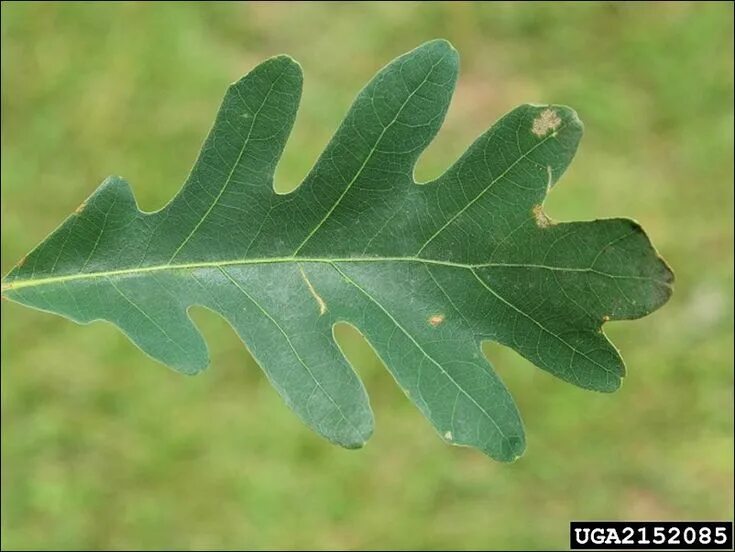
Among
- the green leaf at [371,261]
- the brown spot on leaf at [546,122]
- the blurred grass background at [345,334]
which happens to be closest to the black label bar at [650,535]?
the blurred grass background at [345,334]

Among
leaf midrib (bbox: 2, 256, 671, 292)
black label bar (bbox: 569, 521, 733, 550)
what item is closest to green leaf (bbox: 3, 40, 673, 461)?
leaf midrib (bbox: 2, 256, 671, 292)

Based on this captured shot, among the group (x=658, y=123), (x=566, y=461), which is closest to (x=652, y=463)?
(x=566, y=461)

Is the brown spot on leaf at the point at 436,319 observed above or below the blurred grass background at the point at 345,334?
below

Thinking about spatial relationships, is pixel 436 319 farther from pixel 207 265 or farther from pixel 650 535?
pixel 650 535

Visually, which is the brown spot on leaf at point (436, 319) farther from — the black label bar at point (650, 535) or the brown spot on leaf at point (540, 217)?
the black label bar at point (650, 535)

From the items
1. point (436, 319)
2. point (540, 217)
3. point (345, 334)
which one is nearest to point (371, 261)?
point (436, 319)
